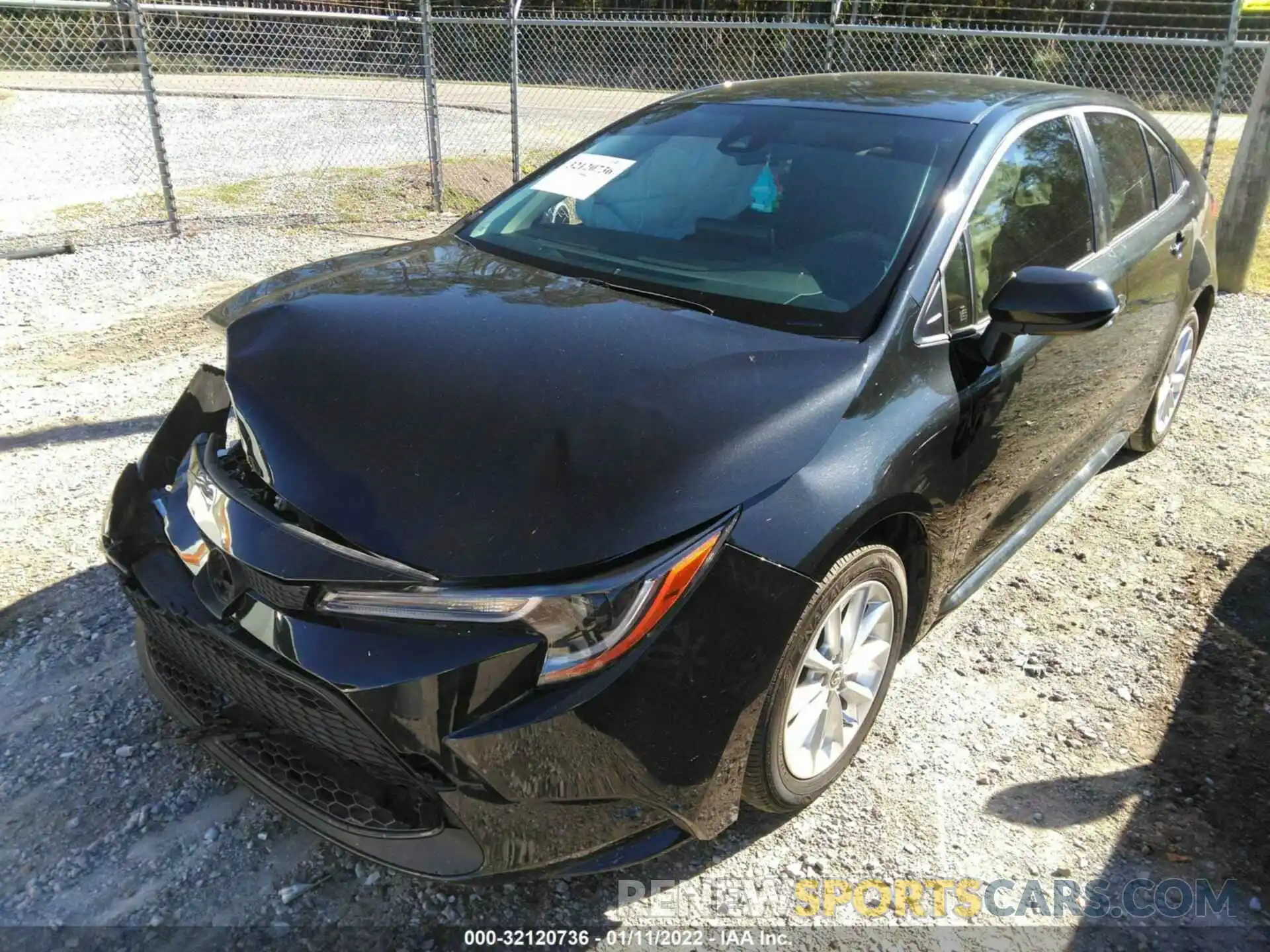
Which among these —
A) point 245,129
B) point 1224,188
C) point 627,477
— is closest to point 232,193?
point 245,129

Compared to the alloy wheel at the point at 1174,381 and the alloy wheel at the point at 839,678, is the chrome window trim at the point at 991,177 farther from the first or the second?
the alloy wheel at the point at 1174,381

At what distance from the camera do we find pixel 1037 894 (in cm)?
230

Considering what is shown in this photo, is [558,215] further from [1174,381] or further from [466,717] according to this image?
[1174,381]

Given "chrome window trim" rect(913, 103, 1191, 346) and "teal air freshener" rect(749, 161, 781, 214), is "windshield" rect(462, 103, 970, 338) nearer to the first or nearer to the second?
"teal air freshener" rect(749, 161, 781, 214)

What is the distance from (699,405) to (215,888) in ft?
5.30

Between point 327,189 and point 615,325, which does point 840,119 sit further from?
point 327,189

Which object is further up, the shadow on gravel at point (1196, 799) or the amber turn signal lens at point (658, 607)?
the amber turn signal lens at point (658, 607)

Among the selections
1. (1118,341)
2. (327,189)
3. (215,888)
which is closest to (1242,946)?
(1118,341)

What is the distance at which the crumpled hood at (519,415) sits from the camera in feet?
6.14

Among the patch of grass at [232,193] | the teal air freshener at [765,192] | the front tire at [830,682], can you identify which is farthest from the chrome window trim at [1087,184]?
the patch of grass at [232,193]

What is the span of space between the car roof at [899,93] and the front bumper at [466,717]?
190 centimetres

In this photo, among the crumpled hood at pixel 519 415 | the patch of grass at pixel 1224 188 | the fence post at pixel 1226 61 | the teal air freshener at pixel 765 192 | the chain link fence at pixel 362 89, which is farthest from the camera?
the chain link fence at pixel 362 89

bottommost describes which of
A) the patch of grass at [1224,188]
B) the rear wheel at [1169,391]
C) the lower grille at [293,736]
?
the patch of grass at [1224,188]

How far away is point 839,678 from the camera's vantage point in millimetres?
2369
